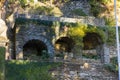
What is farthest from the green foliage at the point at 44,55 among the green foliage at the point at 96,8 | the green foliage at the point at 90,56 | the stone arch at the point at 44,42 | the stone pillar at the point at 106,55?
the green foliage at the point at 96,8

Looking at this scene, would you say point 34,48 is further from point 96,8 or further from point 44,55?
point 96,8

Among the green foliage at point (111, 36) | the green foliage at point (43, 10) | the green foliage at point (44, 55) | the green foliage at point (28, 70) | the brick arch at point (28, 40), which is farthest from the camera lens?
the green foliage at point (43, 10)

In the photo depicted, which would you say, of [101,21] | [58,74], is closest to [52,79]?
[58,74]

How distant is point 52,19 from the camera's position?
3095cm

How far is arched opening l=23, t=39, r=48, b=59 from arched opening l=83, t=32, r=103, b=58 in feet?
10.9

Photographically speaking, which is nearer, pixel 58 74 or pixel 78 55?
pixel 58 74

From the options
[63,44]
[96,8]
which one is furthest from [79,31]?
[96,8]

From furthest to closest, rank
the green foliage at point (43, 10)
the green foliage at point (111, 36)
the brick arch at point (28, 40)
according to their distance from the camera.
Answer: the green foliage at point (43, 10), the green foliage at point (111, 36), the brick arch at point (28, 40)

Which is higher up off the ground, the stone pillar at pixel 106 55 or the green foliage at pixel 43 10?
the green foliage at pixel 43 10

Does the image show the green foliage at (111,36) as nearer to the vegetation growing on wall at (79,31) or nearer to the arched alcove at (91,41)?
the arched alcove at (91,41)

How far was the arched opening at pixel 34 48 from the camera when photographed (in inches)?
1209

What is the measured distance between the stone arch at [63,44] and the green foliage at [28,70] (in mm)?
6758

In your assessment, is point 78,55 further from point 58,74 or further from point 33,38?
point 58,74

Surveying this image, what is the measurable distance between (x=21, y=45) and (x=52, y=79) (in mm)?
6150
